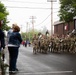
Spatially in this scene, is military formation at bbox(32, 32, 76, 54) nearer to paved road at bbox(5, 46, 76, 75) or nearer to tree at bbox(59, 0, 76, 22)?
tree at bbox(59, 0, 76, 22)

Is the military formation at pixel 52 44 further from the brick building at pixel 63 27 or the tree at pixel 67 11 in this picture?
the brick building at pixel 63 27

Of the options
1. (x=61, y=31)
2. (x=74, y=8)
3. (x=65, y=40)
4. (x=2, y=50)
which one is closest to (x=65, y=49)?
(x=65, y=40)

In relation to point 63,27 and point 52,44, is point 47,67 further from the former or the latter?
point 63,27

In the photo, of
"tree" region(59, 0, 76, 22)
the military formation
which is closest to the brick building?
"tree" region(59, 0, 76, 22)

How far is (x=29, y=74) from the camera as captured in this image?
12.5 m

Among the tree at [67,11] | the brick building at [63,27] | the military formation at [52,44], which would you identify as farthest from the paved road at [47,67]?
the brick building at [63,27]

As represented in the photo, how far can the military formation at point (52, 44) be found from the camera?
3137 centimetres

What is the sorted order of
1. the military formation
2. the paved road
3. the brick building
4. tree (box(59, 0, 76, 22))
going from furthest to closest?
1. the brick building
2. tree (box(59, 0, 76, 22))
3. the military formation
4. the paved road

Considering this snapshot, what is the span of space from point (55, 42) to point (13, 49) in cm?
2119

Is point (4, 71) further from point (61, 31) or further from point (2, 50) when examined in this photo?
point (61, 31)

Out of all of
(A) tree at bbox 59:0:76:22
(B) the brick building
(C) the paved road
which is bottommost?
(C) the paved road

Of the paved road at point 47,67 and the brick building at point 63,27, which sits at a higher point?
the brick building at point 63,27

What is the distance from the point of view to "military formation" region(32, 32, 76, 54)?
3137 cm

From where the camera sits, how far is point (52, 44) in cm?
3425
